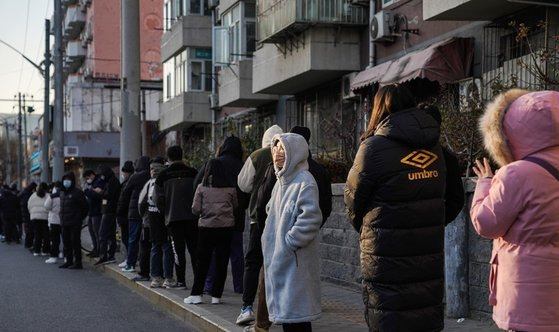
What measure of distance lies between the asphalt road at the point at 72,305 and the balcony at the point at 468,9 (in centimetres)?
701

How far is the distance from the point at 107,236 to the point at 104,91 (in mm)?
43360

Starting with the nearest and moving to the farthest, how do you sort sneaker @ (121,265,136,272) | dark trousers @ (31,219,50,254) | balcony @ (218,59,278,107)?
sneaker @ (121,265,136,272)
dark trousers @ (31,219,50,254)
balcony @ (218,59,278,107)

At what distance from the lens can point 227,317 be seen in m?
8.98

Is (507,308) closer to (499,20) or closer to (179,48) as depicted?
(499,20)

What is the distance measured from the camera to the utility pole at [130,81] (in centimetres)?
1703

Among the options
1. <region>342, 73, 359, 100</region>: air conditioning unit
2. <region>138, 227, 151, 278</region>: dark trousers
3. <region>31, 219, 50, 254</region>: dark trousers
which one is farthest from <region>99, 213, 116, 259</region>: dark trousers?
<region>342, 73, 359, 100</region>: air conditioning unit

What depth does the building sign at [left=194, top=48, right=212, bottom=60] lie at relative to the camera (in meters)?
31.9

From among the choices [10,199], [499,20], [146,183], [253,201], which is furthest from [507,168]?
[10,199]

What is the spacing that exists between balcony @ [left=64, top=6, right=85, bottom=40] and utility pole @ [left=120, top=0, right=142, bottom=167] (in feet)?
167

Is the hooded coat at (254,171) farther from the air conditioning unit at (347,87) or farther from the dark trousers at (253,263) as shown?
the air conditioning unit at (347,87)

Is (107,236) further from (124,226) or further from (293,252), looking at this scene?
(293,252)

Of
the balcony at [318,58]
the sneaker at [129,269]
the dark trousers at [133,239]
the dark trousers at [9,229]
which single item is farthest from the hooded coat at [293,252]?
the dark trousers at [9,229]

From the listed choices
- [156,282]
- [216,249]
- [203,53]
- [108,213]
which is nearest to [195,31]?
[203,53]

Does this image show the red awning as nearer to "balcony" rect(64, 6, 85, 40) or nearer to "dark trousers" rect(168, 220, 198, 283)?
"dark trousers" rect(168, 220, 198, 283)
